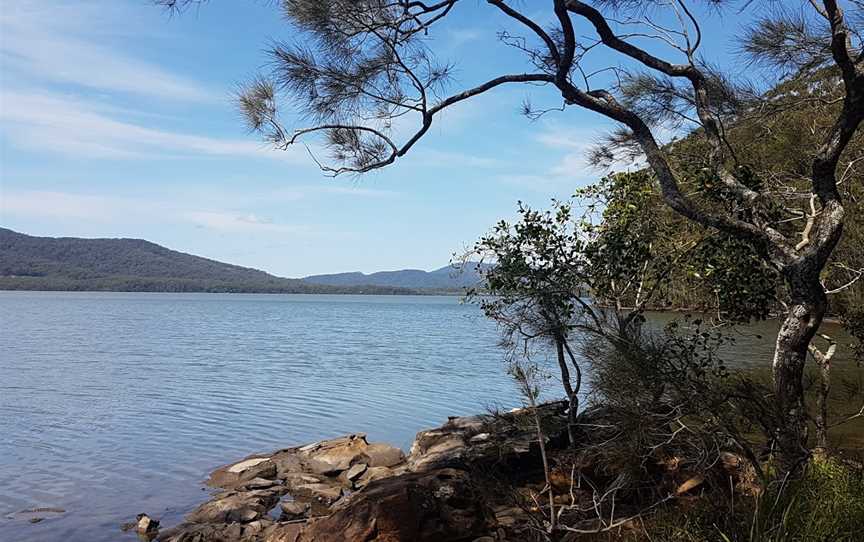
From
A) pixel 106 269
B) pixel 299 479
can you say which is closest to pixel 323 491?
pixel 299 479

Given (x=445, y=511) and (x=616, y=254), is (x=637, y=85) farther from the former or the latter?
(x=445, y=511)

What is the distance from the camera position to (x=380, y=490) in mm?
5879

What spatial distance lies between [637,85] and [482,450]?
4268 millimetres

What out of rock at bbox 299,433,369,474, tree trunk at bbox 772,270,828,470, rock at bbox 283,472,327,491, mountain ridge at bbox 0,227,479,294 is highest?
mountain ridge at bbox 0,227,479,294

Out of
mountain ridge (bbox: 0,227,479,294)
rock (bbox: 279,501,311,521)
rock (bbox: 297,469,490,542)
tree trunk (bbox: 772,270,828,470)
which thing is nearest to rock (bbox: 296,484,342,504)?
rock (bbox: 279,501,311,521)

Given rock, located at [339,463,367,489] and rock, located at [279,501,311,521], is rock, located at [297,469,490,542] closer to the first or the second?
rock, located at [279,501,311,521]

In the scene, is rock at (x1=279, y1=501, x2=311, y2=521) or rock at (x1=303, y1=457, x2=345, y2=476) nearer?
rock at (x1=279, y1=501, x2=311, y2=521)

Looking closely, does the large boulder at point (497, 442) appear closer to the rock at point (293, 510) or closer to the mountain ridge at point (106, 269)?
the rock at point (293, 510)

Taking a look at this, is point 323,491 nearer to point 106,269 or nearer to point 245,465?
point 245,465

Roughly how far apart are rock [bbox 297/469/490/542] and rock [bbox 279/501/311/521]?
203 cm

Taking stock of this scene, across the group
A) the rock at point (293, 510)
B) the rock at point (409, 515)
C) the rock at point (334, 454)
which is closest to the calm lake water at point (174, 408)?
the rock at point (293, 510)

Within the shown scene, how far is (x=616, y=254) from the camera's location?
773cm

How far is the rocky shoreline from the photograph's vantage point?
5637mm

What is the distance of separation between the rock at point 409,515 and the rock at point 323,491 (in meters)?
2.64
